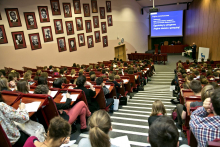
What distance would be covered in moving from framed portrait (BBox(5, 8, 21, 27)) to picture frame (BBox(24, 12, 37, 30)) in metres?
0.41

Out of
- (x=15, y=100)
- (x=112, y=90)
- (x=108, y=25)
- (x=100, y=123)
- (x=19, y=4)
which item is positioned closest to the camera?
(x=100, y=123)

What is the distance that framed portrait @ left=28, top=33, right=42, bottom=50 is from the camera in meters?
8.30

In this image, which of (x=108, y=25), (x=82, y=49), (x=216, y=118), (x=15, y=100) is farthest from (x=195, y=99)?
(x=108, y=25)

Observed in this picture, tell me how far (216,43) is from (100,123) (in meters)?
11.6

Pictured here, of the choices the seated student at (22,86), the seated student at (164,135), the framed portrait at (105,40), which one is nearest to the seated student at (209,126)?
the seated student at (164,135)

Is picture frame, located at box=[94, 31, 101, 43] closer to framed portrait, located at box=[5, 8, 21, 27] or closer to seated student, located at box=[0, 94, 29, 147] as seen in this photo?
framed portrait, located at box=[5, 8, 21, 27]

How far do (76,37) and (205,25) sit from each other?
9646 mm

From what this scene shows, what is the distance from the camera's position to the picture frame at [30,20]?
26.2ft

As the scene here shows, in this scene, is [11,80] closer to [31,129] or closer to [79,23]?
[31,129]

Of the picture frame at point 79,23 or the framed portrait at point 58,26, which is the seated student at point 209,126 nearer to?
the framed portrait at point 58,26

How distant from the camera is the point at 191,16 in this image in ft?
50.5

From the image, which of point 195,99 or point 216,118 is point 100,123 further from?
point 195,99

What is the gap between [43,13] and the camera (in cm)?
877

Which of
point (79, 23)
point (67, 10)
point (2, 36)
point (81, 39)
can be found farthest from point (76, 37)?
point (2, 36)
